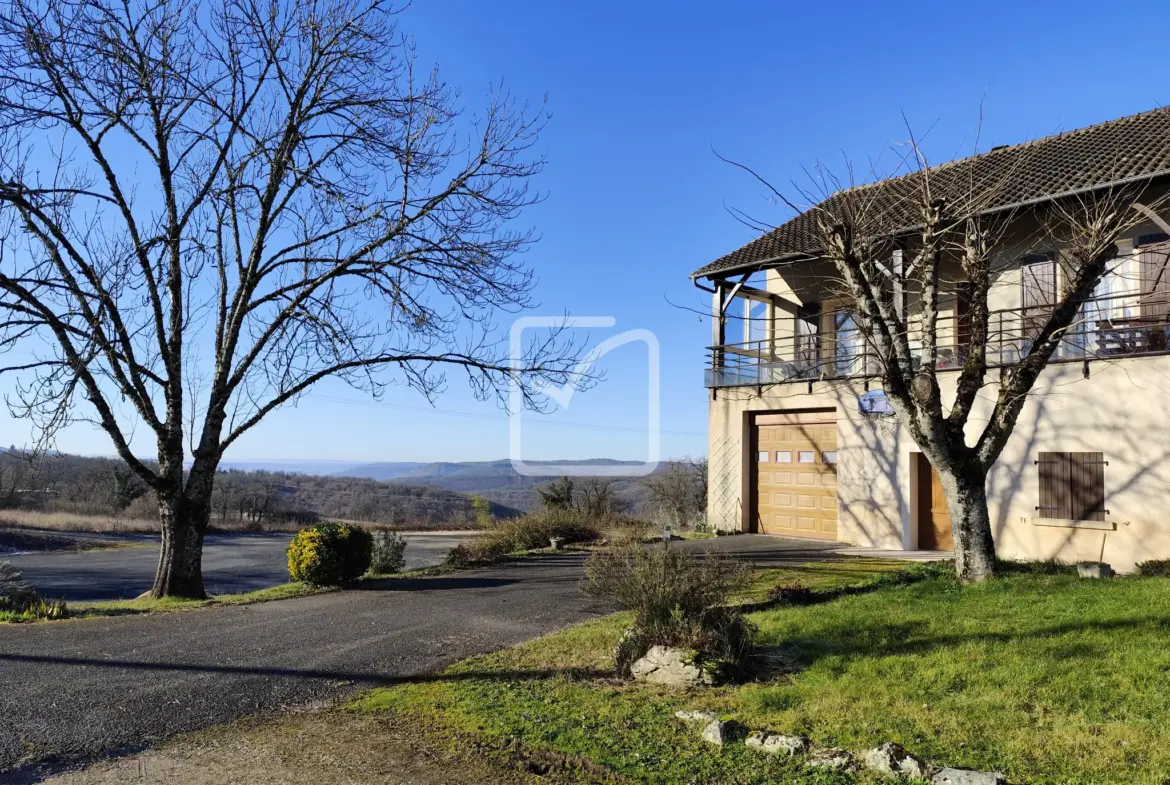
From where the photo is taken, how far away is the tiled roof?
39.6 feet

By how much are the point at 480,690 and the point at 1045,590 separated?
6.04 meters

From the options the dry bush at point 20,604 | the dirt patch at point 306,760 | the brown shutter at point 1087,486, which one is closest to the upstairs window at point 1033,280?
the brown shutter at point 1087,486

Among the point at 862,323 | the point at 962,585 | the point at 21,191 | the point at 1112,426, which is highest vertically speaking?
the point at 21,191

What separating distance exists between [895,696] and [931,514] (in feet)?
35.4

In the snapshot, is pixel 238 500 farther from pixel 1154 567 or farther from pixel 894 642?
pixel 894 642

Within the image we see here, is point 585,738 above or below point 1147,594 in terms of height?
below

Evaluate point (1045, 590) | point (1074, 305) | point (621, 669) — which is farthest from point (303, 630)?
point (1074, 305)

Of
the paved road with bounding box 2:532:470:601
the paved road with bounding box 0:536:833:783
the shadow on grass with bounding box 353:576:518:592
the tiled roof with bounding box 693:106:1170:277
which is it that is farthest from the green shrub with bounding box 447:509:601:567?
the tiled roof with bounding box 693:106:1170:277

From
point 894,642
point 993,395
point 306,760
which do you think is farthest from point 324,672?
point 993,395

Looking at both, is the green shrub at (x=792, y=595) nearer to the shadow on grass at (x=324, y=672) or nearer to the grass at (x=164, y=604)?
the shadow on grass at (x=324, y=672)

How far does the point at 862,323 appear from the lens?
370 inches

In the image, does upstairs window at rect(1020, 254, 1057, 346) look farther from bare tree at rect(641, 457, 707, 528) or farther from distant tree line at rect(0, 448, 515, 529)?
distant tree line at rect(0, 448, 515, 529)

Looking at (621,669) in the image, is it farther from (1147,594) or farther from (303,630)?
(1147,594)

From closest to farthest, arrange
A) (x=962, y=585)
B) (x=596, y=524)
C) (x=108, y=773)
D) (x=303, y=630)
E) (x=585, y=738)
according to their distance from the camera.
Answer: (x=108, y=773), (x=585, y=738), (x=303, y=630), (x=962, y=585), (x=596, y=524)
